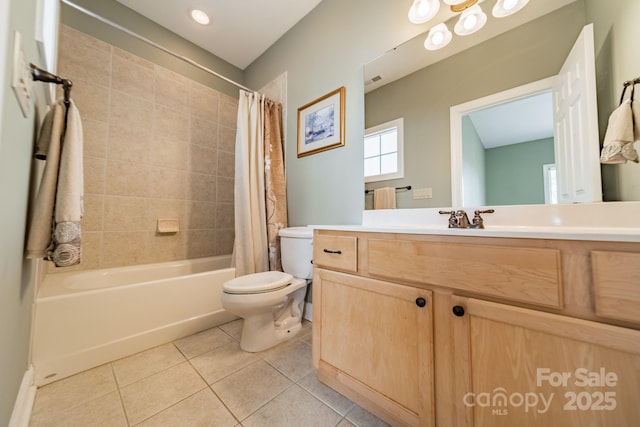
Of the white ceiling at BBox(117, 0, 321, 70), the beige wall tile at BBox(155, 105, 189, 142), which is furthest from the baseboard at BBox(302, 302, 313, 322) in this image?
the white ceiling at BBox(117, 0, 321, 70)

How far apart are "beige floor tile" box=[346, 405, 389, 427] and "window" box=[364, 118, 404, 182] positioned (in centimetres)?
117

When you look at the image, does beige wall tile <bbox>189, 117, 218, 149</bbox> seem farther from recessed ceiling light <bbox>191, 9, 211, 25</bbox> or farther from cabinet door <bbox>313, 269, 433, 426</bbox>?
cabinet door <bbox>313, 269, 433, 426</bbox>

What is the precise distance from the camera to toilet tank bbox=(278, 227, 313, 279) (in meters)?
1.63

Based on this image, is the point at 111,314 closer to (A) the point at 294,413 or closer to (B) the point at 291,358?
(B) the point at 291,358

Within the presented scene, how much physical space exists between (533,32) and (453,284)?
1.18m

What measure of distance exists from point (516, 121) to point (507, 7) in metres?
0.55

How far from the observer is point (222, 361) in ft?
4.19

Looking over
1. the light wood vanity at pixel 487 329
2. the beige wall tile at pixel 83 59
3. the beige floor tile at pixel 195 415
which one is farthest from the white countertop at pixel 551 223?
the beige wall tile at pixel 83 59

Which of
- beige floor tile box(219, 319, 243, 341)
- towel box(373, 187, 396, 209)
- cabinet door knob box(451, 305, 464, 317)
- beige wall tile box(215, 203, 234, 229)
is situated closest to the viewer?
cabinet door knob box(451, 305, 464, 317)

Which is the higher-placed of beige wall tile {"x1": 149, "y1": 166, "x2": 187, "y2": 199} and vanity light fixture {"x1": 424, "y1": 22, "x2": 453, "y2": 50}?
vanity light fixture {"x1": 424, "y1": 22, "x2": 453, "y2": 50}

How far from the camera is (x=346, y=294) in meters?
0.97

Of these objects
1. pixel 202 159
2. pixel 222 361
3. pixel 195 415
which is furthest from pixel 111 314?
pixel 202 159

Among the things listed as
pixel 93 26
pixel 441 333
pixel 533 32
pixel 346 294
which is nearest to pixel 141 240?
pixel 93 26

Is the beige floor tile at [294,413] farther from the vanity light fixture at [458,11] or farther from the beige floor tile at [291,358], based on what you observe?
the vanity light fixture at [458,11]
